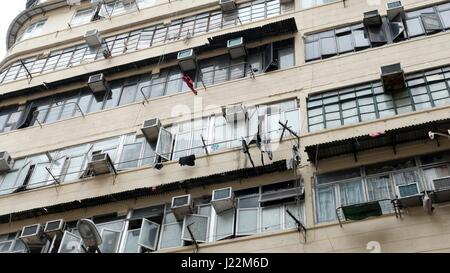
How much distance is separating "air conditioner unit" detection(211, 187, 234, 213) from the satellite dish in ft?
7.45

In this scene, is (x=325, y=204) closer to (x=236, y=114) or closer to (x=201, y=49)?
(x=236, y=114)

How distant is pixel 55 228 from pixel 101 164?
6.11 ft

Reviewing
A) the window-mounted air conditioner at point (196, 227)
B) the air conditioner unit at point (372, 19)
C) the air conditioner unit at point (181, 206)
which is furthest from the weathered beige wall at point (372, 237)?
the air conditioner unit at point (372, 19)

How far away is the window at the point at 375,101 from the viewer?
1169 cm

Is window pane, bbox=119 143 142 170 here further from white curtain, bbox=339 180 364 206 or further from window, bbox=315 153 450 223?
white curtain, bbox=339 180 364 206

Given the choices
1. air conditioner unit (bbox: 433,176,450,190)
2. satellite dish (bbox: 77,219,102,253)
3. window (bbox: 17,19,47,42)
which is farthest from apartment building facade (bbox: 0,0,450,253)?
window (bbox: 17,19,47,42)

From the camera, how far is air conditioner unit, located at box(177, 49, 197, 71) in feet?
50.2

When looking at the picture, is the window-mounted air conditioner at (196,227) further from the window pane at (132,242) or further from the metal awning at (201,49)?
the metal awning at (201,49)

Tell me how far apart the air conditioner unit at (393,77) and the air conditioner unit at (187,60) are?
5.34 meters

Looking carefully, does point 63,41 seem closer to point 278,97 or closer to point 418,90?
point 278,97
